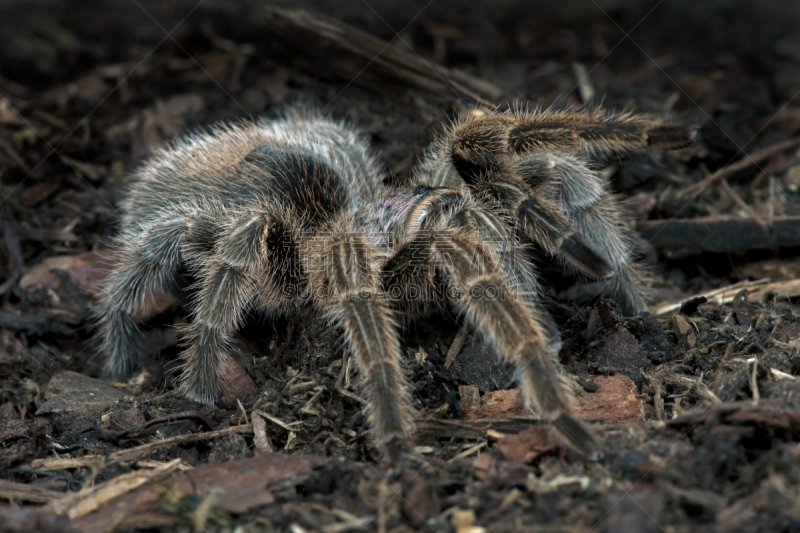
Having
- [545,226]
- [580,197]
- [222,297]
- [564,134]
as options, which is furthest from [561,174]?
[222,297]

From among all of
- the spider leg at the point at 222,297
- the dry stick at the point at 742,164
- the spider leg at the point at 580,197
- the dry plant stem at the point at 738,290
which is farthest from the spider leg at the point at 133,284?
the dry stick at the point at 742,164

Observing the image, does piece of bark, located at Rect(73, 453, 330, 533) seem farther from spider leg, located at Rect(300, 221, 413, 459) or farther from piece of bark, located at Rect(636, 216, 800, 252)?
piece of bark, located at Rect(636, 216, 800, 252)

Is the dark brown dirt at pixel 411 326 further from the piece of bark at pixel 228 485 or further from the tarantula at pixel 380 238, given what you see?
the tarantula at pixel 380 238

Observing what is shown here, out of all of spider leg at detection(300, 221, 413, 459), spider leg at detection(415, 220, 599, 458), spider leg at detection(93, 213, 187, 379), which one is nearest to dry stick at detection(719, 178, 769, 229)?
spider leg at detection(415, 220, 599, 458)

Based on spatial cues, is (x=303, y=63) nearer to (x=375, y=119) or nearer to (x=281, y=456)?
(x=375, y=119)

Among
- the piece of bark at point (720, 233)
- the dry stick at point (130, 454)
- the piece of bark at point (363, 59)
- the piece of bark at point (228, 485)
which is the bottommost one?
the piece of bark at point (228, 485)

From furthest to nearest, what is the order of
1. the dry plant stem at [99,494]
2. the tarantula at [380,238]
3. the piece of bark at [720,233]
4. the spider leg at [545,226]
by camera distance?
the piece of bark at [720,233], the spider leg at [545,226], the tarantula at [380,238], the dry plant stem at [99,494]
